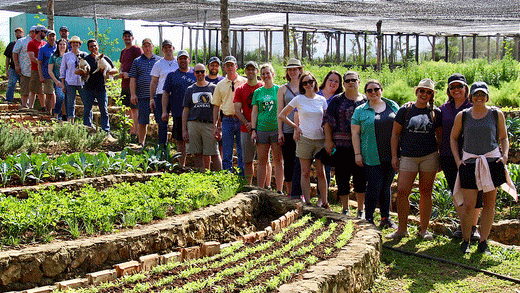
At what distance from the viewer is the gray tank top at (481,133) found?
218 inches

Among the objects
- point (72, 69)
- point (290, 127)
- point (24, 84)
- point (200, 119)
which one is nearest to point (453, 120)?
point (290, 127)

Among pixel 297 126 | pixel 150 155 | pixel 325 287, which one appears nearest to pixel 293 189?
pixel 297 126

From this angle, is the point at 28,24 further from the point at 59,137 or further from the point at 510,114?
the point at 510,114

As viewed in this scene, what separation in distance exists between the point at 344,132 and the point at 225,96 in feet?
6.22

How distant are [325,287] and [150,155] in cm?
413

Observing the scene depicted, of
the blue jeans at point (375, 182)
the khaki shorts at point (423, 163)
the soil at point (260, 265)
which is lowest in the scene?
the soil at point (260, 265)

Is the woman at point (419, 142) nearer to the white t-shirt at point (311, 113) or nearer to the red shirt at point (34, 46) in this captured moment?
the white t-shirt at point (311, 113)

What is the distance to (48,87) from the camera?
11188 mm

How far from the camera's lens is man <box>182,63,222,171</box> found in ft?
25.3

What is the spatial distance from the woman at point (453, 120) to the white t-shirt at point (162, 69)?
4.16 meters

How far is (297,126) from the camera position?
660cm

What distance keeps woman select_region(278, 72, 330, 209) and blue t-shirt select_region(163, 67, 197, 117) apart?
211 cm

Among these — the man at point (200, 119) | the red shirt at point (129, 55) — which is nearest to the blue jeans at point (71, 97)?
the red shirt at point (129, 55)

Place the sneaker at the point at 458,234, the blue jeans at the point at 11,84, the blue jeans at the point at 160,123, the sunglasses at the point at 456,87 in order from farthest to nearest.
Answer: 1. the blue jeans at the point at 11,84
2. the blue jeans at the point at 160,123
3. the sneaker at the point at 458,234
4. the sunglasses at the point at 456,87
